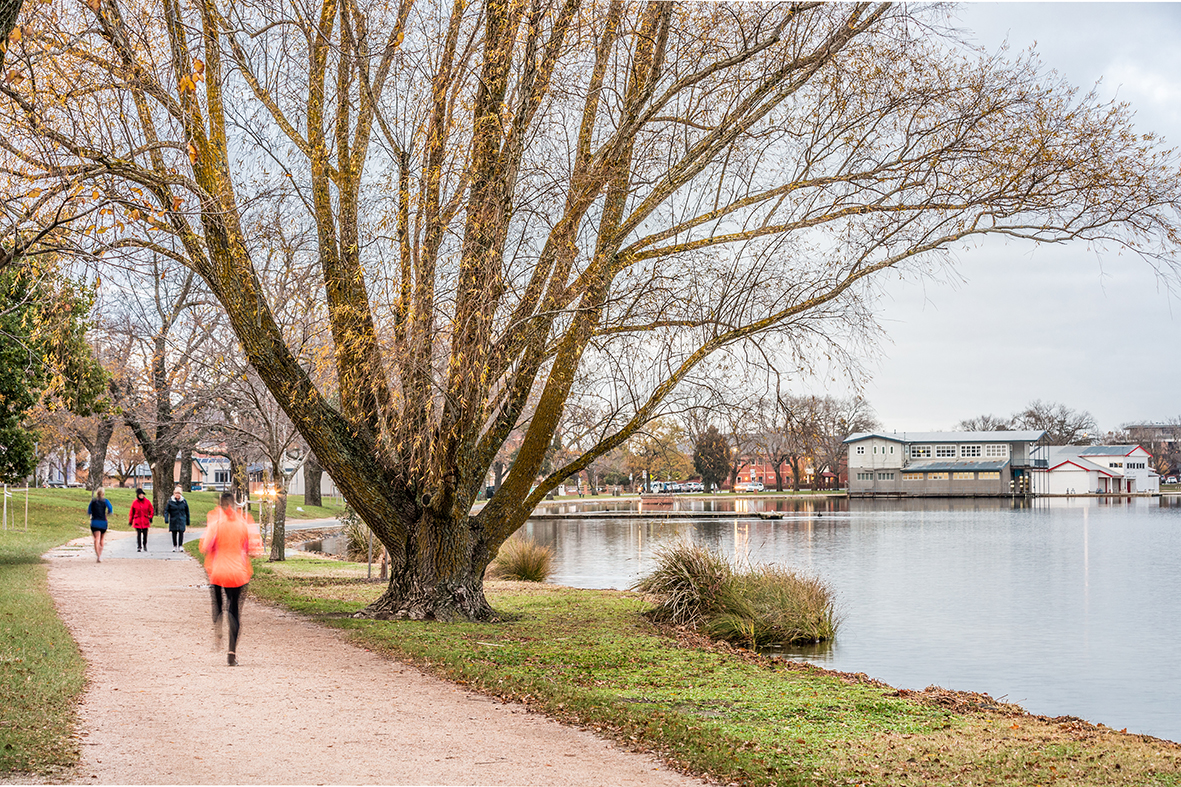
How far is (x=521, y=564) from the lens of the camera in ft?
81.2

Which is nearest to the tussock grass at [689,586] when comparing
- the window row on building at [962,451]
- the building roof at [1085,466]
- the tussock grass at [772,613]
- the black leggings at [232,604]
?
the tussock grass at [772,613]

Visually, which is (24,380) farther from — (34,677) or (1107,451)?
(1107,451)

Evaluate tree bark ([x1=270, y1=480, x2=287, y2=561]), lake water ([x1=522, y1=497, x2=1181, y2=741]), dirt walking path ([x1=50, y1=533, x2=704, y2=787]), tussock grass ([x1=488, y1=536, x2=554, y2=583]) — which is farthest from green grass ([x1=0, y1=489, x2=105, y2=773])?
lake water ([x1=522, y1=497, x2=1181, y2=741])

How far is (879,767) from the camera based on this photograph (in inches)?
283

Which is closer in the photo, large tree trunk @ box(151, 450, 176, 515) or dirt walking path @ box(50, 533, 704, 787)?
dirt walking path @ box(50, 533, 704, 787)

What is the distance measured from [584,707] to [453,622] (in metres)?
5.84

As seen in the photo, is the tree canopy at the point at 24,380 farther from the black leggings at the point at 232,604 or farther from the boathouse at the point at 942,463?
the boathouse at the point at 942,463

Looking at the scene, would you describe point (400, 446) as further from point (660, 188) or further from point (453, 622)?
point (660, 188)

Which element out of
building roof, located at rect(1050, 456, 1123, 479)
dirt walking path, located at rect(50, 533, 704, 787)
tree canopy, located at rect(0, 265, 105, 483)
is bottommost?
building roof, located at rect(1050, 456, 1123, 479)

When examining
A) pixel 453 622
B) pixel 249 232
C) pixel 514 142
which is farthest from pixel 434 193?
pixel 453 622

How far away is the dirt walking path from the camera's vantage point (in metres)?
6.65

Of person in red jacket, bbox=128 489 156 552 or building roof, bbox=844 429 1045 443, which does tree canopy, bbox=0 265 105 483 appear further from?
building roof, bbox=844 429 1045 443

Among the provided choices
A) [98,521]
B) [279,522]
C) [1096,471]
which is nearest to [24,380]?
[98,521]

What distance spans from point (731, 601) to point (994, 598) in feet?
38.4
